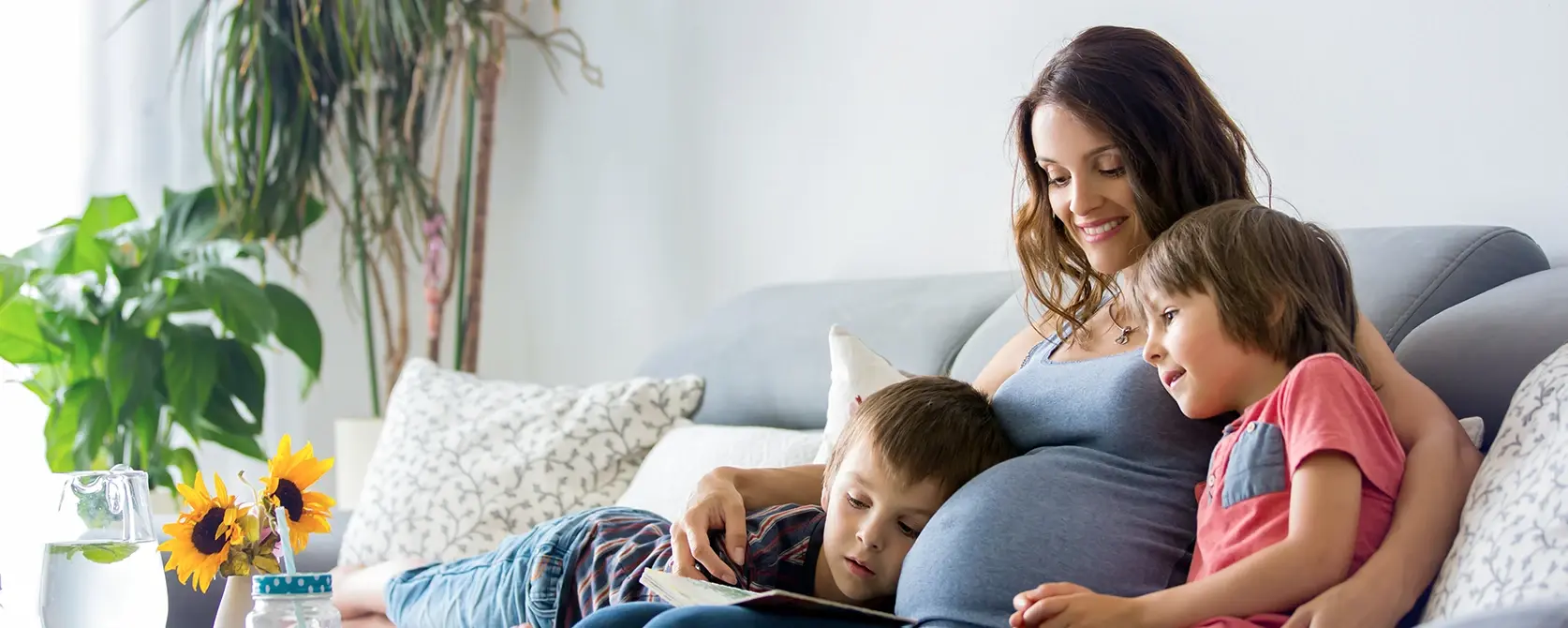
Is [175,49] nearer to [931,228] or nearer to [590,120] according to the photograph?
[590,120]

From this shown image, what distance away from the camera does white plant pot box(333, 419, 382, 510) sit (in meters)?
2.77

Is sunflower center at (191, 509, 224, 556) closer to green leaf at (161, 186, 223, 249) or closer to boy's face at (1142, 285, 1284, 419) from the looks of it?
boy's face at (1142, 285, 1284, 419)

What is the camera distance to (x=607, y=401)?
210cm

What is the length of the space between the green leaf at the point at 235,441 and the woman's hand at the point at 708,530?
169 centimetres

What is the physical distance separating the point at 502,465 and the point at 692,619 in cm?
112

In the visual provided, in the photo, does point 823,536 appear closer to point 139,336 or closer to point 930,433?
point 930,433

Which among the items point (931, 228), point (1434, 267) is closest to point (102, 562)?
point (1434, 267)

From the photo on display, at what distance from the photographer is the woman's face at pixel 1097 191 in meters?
1.36

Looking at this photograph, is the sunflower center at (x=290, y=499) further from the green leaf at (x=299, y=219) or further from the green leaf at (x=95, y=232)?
the green leaf at (x=299, y=219)

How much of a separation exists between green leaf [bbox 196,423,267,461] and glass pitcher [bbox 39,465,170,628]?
1.59 m

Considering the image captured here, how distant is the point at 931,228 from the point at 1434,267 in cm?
101

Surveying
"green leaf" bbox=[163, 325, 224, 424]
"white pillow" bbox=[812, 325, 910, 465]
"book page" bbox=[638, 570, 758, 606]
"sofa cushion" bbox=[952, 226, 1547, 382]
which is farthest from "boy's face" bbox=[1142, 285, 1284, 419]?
"green leaf" bbox=[163, 325, 224, 424]

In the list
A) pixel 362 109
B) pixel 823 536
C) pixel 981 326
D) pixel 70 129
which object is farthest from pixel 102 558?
pixel 70 129

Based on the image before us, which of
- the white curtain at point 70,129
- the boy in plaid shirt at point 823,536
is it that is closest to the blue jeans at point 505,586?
the boy in plaid shirt at point 823,536
